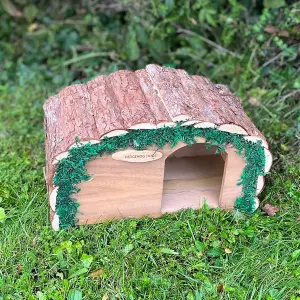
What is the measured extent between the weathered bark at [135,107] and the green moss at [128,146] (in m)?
0.05

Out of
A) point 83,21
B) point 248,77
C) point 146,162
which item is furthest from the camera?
point 83,21

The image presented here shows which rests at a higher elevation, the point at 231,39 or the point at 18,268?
the point at 231,39

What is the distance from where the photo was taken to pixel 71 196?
2564mm

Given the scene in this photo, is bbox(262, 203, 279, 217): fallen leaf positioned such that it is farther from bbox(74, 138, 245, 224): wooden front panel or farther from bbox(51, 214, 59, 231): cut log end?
bbox(51, 214, 59, 231): cut log end

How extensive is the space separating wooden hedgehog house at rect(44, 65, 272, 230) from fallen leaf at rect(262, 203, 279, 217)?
3.3 inches

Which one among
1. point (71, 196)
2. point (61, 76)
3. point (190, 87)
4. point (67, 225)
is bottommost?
point (61, 76)

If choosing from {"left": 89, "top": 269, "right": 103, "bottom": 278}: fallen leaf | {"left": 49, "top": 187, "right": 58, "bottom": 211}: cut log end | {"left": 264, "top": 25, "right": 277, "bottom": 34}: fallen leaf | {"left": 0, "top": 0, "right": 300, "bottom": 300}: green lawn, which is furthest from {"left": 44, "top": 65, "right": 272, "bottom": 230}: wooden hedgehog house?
{"left": 264, "top": 25, "right": 277, "bottom": 34}: fallen leaf

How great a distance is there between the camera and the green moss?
94.6 inches

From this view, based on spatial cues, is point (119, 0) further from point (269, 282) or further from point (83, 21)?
point (269, 282)

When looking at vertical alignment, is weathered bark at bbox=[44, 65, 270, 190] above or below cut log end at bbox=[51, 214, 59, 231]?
above

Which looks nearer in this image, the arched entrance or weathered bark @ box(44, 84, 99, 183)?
weathered bark @ box(44, 84, 99, 183)

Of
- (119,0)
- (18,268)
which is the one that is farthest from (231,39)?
(18,268)

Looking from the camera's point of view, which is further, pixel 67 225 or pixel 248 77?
pixel 248 77

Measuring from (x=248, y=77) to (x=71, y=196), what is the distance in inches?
82.7
